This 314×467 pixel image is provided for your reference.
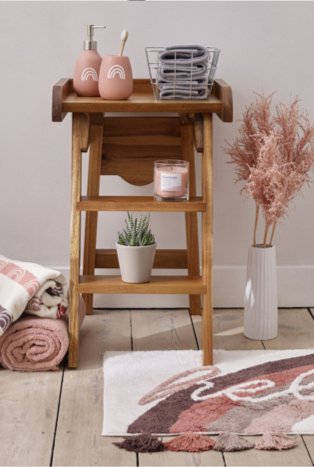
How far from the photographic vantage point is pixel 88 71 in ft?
8.57

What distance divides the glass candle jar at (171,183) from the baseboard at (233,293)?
2.14 ft

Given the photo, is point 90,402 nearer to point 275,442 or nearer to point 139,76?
point 275,442

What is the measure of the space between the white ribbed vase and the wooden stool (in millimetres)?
222

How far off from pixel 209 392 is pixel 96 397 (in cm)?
30

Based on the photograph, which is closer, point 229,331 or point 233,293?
point 229,331

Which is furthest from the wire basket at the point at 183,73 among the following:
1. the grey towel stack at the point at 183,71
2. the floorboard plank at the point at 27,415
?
the floorboard plank at the point at 27,415

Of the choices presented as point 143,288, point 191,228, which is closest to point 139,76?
point 191,228

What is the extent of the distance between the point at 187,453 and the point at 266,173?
89 centimetres

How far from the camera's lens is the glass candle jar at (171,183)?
2.51 metres

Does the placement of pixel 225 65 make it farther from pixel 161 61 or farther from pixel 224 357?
pixel 224 357

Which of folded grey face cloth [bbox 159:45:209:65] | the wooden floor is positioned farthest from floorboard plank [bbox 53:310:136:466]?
folded grey face cloth [bbox 159:45:209:65]

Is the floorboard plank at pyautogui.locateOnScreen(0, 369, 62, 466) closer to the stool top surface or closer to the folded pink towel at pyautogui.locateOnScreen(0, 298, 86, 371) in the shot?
the folded pink towel at pyautogui.locateOnScreen(0, 298, 86, 371)

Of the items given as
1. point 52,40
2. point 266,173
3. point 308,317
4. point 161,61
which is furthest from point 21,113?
point 308,317

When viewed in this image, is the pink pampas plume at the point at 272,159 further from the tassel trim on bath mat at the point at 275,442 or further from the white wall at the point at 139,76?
the tassel trim on bath mat at the point at 275,442
